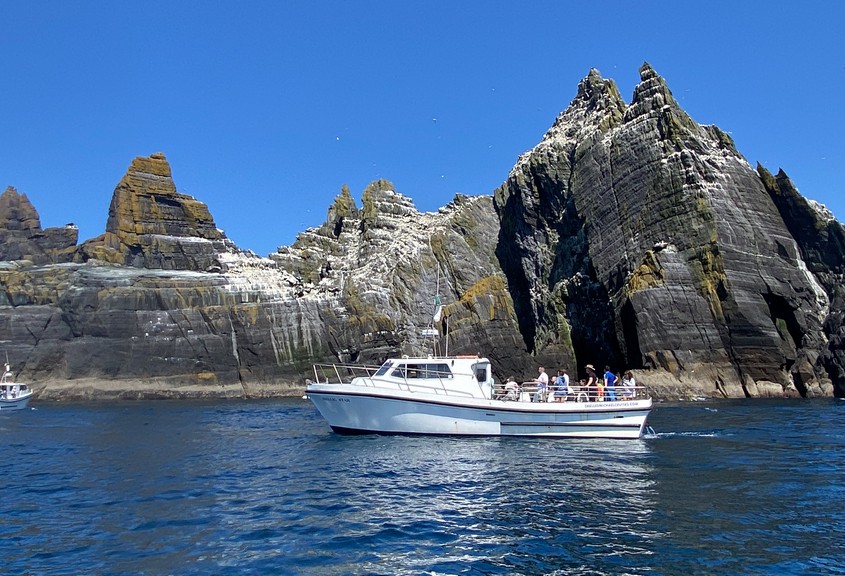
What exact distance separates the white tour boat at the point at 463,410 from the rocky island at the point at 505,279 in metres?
31.3

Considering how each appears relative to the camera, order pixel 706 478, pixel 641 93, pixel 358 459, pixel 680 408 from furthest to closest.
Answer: pixel 641 93 < pixel 680 408 < pixel 358 459 < pixel 706 478

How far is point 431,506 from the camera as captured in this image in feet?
58.6

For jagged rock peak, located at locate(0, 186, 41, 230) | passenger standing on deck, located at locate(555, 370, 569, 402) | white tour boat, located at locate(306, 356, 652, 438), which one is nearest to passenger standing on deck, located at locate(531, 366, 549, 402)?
white tour boat, located at locate(306, 356, 652, 438)

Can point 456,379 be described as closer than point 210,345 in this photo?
Yes

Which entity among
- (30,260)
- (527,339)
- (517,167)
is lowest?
(527,339)

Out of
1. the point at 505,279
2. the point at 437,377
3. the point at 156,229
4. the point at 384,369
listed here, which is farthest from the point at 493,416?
the point at 156,229

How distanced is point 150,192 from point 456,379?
87508 millimetres

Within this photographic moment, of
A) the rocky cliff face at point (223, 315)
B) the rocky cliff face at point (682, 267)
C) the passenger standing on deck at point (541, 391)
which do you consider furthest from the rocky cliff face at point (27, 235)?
the passenger standing on deck at point (541, 391)

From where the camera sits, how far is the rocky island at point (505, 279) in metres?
60.6

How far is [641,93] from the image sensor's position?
7056cm

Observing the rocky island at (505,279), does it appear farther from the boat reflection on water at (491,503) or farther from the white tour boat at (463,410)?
the boat reflection on water at (491,503)

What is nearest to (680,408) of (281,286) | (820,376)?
(820,376)

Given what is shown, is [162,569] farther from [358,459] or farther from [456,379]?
[456,379]

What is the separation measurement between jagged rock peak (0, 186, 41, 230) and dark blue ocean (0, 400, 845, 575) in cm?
9386
